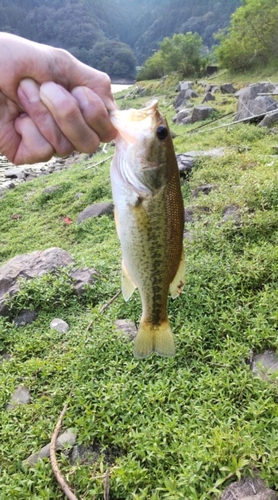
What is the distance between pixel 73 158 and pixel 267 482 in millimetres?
17659

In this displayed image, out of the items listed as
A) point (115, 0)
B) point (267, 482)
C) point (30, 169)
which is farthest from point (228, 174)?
point (115, 0)

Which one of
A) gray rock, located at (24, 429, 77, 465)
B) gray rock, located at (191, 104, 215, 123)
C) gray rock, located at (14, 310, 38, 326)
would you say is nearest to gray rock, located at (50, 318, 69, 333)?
gray rock, located at (14, 310, 38, 326)

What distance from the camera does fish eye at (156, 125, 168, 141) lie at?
176 cm

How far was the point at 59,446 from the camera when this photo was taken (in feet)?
9.73

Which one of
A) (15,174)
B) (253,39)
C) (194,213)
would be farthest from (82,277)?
(253,39)

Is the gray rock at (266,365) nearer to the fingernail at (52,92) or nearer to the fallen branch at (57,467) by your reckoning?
the fallen branch at (57,467)

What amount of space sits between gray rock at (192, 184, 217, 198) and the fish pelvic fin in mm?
4601

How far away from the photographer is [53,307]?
4.62 meters

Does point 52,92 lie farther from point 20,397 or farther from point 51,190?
point 51,190

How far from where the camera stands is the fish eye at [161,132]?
176 centimetres

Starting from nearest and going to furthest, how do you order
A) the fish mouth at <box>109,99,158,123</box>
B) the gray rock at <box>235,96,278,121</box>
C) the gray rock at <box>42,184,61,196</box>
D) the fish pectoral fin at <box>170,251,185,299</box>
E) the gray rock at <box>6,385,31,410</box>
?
the fish mouth at <box>109,99,158,123</box>
the fish pectoral fin at <box>170,251,185,299</box>
the gray rock at <box>6,385,31,410</box>
the gray rock at <box>42,184,61,196</box>
the gray rock at <box>235,96,278,121</box>

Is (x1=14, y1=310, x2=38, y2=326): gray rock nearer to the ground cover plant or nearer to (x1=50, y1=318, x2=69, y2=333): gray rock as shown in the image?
the ground cover plant

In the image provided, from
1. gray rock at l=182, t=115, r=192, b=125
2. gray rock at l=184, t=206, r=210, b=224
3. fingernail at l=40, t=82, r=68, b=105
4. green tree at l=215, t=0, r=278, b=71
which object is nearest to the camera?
fingernail at l=40, t=82, r=68, b=105

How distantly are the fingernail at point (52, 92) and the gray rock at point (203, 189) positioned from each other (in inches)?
200
